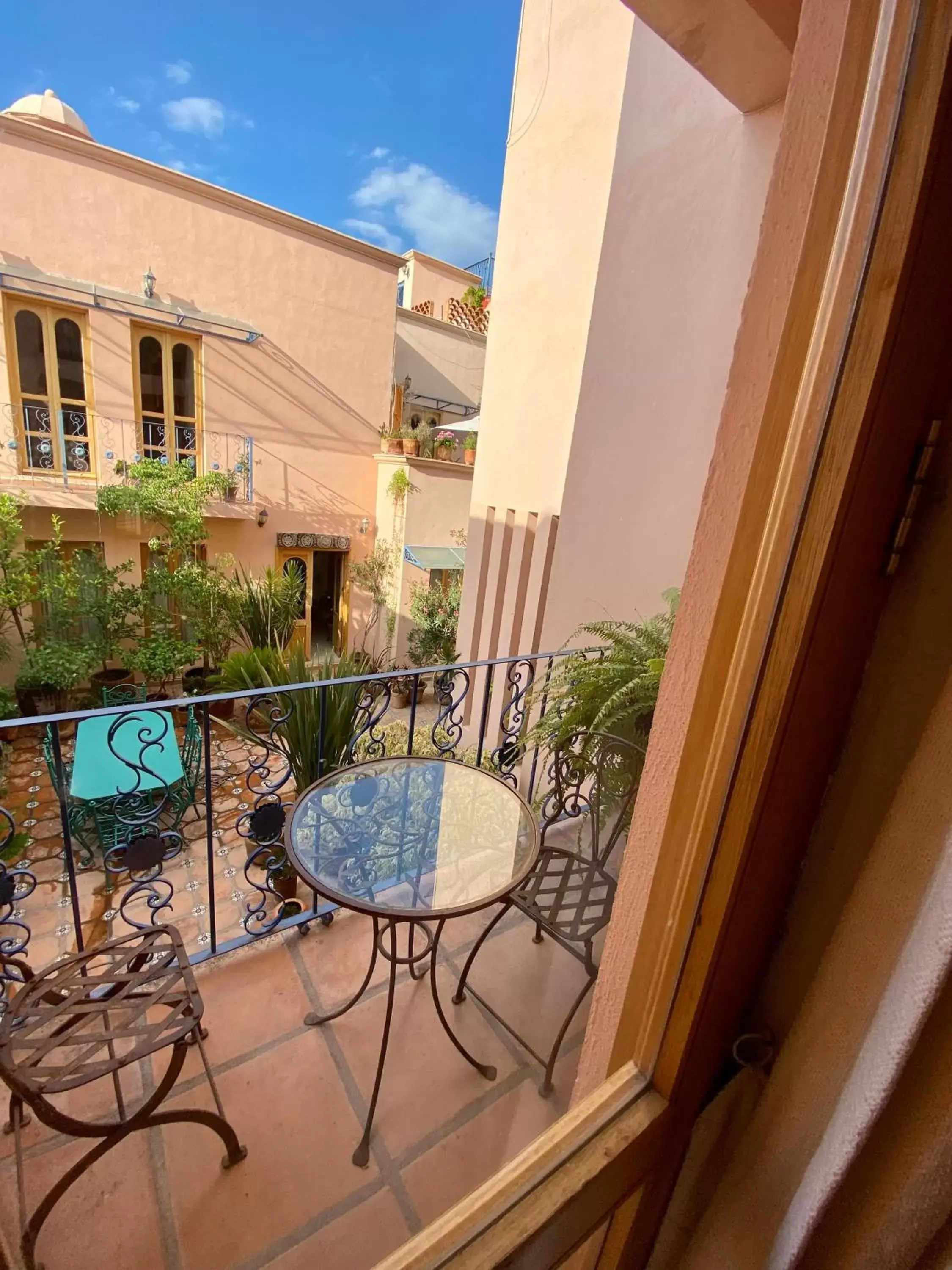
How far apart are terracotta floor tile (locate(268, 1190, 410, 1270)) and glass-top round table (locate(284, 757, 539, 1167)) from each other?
0.08m

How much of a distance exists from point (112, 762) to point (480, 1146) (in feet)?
Answer: 11.8

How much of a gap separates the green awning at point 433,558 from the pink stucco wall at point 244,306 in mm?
1103

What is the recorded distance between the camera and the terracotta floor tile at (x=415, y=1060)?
1267mm

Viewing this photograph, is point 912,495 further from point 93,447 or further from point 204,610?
point 93,447

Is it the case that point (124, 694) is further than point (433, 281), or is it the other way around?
point (433, 281)

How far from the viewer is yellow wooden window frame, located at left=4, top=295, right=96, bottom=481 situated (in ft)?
20.3

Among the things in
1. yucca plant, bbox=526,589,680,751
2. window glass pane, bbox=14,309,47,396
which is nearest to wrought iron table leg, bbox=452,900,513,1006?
yucca plant, bbox=526,589,680,751

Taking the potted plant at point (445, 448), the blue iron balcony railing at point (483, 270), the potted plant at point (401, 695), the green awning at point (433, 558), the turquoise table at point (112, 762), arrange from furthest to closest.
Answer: the blue iron balcony railing at point (483, 270), the potted plant at point (445, 448), the green awning at point (433, 558), the potted plant at point (401, 695), the turquoise table at point (112, 762)

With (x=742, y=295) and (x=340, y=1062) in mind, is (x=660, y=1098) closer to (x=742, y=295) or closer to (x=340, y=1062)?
(x=340, y=1062)

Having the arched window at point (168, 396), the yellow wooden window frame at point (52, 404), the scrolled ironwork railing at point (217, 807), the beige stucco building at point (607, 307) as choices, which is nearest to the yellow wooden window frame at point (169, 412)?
the arched window at point (168, 396)

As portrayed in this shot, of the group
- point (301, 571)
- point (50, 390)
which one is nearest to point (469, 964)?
point (301, 571)

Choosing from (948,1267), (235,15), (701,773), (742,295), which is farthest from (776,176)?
(235,15)

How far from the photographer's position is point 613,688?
177cm

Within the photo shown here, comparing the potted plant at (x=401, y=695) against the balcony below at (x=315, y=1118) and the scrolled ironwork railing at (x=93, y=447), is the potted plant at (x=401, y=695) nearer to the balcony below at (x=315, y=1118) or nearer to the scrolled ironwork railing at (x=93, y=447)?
the scrolled ironwork railing at (x=93, y=447)
